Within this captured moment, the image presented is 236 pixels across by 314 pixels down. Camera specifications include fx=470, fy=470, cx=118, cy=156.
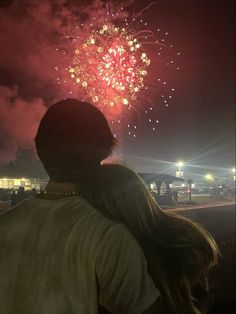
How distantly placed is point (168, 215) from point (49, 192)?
462 mm

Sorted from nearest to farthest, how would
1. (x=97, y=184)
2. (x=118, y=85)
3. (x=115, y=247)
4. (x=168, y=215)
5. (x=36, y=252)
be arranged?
(x=115, y=247), (x=36, y=252), (x=97, y=184), (x=168, y=215), (x=118, y=85)

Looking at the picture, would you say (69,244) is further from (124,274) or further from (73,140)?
(73,140)

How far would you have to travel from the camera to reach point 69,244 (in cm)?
153

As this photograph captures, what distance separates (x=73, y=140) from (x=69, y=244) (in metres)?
0.39

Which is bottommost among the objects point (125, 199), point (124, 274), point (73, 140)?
point (124, 274)

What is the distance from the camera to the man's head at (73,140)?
1.70 m

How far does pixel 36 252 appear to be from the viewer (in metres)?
1.59

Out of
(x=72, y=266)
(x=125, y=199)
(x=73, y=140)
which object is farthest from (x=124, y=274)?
(x=73, y=140)

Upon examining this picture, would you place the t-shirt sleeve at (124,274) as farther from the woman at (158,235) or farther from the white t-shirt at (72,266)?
Result: the woman at (158,235)

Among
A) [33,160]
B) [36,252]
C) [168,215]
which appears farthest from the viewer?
[33,160]

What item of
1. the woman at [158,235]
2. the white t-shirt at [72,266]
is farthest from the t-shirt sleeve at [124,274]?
the woman at [158,235]

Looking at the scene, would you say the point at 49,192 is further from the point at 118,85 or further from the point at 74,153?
the point at 118,85

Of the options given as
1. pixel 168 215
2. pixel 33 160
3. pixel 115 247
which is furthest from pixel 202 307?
pixel 33 160

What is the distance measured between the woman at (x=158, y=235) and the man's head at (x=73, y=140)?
2.9 inches
